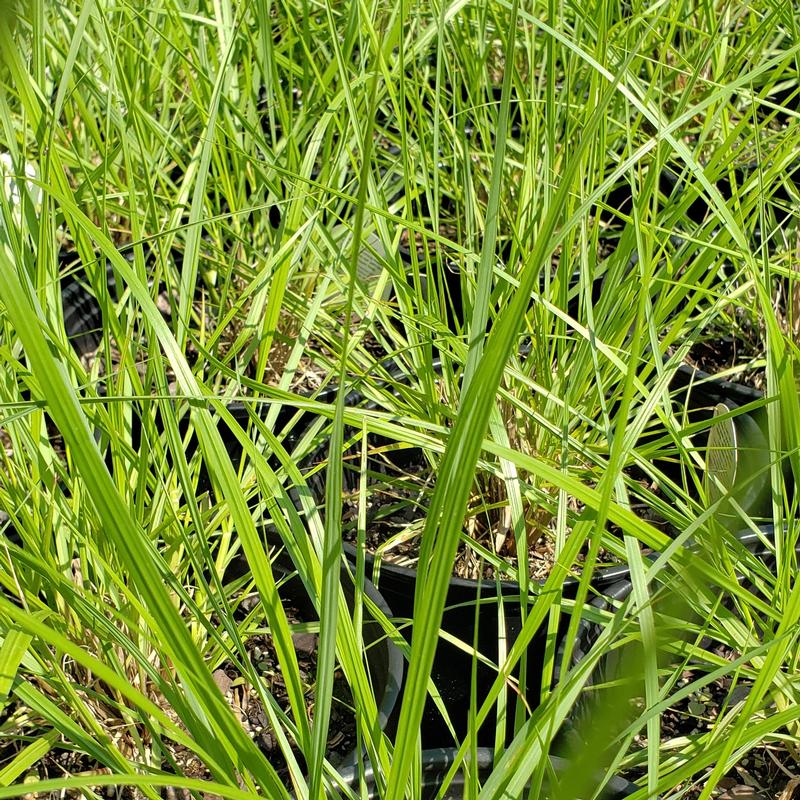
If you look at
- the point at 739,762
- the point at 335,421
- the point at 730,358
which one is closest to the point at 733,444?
the point at 739,762

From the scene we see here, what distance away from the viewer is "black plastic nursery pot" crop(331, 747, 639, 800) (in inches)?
26.4

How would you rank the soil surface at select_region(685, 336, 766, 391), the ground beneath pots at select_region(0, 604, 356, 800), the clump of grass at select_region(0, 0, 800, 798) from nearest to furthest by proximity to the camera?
the clump of grass at select_region(0, 0, 800, 798), the ground beneath pots at select_region(0, 604, 356, 800), the soil surface at select_region(685, 336, 766, 391)

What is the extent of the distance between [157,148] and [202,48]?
0.87ft

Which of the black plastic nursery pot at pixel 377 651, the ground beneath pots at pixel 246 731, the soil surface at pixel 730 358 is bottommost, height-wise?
the ground beneath pots at pixel 246 731

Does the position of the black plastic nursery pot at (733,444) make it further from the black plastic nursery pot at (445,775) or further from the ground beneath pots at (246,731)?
the ground beneath pots at (246,731)

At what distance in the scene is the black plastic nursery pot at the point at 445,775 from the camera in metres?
0.67

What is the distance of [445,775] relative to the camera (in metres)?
0.68

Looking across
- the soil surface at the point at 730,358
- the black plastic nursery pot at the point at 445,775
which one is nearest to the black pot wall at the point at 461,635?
the black plastic nursery pot at the point at 445,775

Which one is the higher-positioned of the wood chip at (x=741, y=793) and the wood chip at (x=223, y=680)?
the wood chip at (x=741, y=793)

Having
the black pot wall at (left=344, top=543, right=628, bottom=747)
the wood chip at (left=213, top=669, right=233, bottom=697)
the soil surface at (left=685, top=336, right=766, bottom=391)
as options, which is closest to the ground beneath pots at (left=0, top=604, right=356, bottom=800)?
the wood chip at (left=213, top=669, right=233, bottom=697)

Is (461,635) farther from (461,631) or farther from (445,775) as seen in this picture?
(445,775)

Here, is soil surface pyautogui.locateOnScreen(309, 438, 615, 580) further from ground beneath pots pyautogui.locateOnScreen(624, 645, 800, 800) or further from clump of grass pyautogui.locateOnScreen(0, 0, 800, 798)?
ground beneath pots pyautogui.locateOnScreen(624, 645, 800, 800)

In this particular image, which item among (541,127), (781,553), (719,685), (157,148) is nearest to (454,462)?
(781,553)

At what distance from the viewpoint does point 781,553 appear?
2.64ft
